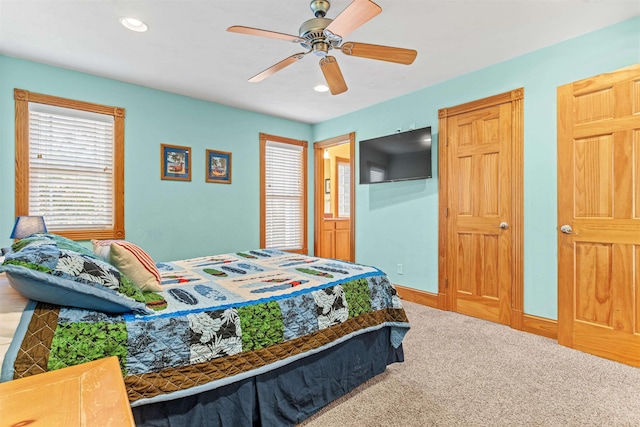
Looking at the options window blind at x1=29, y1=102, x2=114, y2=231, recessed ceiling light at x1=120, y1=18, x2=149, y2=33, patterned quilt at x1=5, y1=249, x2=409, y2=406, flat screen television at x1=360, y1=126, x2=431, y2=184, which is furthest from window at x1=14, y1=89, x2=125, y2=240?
flat screen television at x1=360, y1=126, x2=431, y2=184

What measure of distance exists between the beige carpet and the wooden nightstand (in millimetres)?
1243

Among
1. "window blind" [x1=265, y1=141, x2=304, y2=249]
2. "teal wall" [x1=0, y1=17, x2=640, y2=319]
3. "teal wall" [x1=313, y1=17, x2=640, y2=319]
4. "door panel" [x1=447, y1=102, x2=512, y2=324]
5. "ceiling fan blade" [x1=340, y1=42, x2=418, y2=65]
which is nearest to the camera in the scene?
"ceiling fan blade" [x1=340, y1=42, x2=418, y2=65]

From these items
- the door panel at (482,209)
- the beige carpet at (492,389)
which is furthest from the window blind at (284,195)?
the beige carpet at (492,389)

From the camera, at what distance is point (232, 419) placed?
1464 mm

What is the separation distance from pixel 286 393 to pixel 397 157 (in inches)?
121

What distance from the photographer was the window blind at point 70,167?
123 inches

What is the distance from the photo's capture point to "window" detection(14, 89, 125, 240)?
9.98 ft

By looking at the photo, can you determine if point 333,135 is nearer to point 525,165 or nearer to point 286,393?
point 525,165

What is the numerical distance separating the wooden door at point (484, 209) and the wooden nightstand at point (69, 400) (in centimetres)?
330

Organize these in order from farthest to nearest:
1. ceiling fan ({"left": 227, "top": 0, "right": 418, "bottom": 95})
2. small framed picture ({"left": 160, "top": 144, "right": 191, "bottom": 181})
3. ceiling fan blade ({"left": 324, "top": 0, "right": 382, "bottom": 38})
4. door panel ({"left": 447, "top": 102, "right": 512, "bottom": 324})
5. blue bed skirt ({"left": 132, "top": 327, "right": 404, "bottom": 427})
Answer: small framed picture ({"left": 160, "top": 144, "right": 191, "bottom": 181}) < door panel ({"left": 447, "top": 102, "right": 512, "bottom": 324}) < ceiling fan ({"left": 227, "top": 0, "right": 418, "bottom": 95}) < ceiling fan blade ({"left": 324, "top": 0, "right": 382, "bottom": 38}) < blue bed skirt ({"left": 132, "top": 327, "right": 404, "bottom": 427})

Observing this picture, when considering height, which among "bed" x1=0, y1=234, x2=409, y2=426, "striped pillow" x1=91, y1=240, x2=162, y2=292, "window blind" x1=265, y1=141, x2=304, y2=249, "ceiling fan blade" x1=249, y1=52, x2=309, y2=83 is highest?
"ceiling fan blade" x1=249, y1=52, x2=309, y2=83

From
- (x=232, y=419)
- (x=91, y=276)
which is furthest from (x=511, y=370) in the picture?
(x=91, y=276)

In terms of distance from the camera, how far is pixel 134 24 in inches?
96.3

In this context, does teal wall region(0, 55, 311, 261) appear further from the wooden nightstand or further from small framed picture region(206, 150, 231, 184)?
the wooden nightstand
